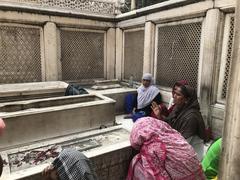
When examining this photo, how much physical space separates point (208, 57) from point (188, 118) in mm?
2239

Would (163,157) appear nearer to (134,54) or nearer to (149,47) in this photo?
(149,47)

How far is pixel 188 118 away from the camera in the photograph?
7.58 ft

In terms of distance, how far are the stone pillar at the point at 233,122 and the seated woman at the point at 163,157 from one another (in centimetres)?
27

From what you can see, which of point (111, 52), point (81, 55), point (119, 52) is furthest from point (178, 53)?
point (81, 55)

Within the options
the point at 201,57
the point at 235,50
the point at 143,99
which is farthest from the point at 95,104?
the point at 235,50

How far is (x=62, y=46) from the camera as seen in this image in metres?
6.41

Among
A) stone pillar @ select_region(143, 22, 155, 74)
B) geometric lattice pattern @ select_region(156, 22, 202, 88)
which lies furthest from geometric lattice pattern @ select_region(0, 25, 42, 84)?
geometric lattice pattern @ select_region(156, 22, 202, 88)

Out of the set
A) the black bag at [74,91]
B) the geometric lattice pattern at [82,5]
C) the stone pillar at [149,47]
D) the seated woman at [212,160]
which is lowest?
the seated woman at [212,160]

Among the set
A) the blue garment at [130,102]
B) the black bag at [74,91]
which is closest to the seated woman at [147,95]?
the blue garment at [130,102]

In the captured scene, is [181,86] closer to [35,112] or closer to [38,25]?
[35,112]

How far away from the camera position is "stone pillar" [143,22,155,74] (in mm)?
5621

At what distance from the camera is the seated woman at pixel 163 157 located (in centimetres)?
166

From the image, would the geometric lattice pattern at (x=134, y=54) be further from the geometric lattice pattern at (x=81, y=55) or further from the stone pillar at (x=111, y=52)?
the geometric lattice pattern at (x=81, y=55)

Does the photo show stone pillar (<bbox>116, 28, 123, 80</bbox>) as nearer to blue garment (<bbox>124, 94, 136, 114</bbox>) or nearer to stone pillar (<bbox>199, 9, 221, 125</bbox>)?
blue garment (<bbox>124, 94, 136, 114</bbox>)
